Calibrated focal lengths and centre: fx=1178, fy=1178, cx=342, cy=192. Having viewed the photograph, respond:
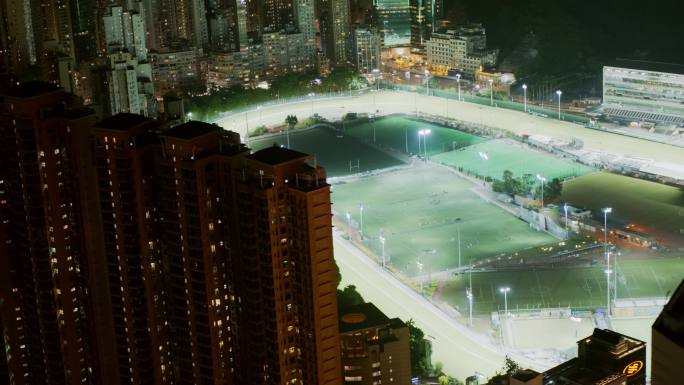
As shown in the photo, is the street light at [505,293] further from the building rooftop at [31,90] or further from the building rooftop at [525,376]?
the building rooftop at [31,90]

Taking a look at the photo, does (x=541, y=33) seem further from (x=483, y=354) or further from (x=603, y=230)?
(x=483, y=354)

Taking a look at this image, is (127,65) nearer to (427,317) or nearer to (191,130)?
(427,317)

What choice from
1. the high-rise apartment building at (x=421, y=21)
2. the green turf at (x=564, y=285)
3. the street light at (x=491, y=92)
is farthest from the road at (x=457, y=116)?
the green turf at (x=564, y=285)

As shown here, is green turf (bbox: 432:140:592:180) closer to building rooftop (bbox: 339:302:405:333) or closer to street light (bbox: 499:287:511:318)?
street light (bbox: 499:287:511:318)

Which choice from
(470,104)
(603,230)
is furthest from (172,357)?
(470,104)

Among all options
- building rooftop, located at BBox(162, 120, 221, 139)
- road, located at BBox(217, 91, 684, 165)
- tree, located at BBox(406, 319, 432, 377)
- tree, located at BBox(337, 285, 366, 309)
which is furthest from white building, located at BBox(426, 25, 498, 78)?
building rooftop, located at BBox(162, 120, 221, 139)
